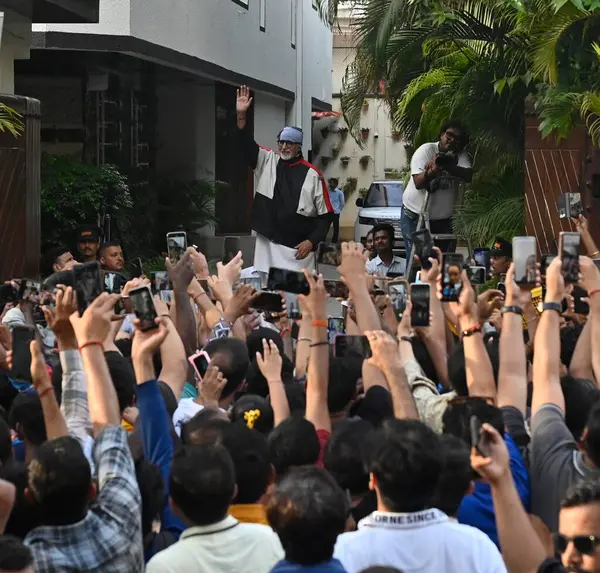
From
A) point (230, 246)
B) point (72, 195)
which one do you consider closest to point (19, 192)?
point (72, 195)

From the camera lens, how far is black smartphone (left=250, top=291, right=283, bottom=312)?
25.5 ft

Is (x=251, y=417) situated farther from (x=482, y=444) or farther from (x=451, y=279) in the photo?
(x=482, y=444)

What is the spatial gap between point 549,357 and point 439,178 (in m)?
7.86

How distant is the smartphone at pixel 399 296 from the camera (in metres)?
7.19

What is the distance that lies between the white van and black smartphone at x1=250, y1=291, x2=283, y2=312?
18.4 meters

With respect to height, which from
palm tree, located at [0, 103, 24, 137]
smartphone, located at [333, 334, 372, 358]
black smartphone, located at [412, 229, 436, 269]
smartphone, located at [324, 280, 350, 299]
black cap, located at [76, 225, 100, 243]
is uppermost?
palm tree, located at [0, 103, 24, 137]

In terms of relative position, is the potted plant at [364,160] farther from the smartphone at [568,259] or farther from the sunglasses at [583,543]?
the sunglasses at [583,543]

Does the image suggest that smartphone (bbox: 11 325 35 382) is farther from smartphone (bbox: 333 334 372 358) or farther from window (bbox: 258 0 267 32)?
window (bbox: 258 0 267 32)

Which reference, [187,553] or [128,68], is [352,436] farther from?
[128,68]

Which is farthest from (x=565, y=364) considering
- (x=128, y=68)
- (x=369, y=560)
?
(x=128, y=68)

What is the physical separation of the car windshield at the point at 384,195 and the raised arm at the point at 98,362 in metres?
22.7

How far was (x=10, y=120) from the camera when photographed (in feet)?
39.5

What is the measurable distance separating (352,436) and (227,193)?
2036 centimetres

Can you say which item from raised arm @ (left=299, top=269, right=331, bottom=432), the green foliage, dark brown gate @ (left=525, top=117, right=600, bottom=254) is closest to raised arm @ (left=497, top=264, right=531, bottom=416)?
raised arm @ (left=299, top=269, right=331, bottom=432)
